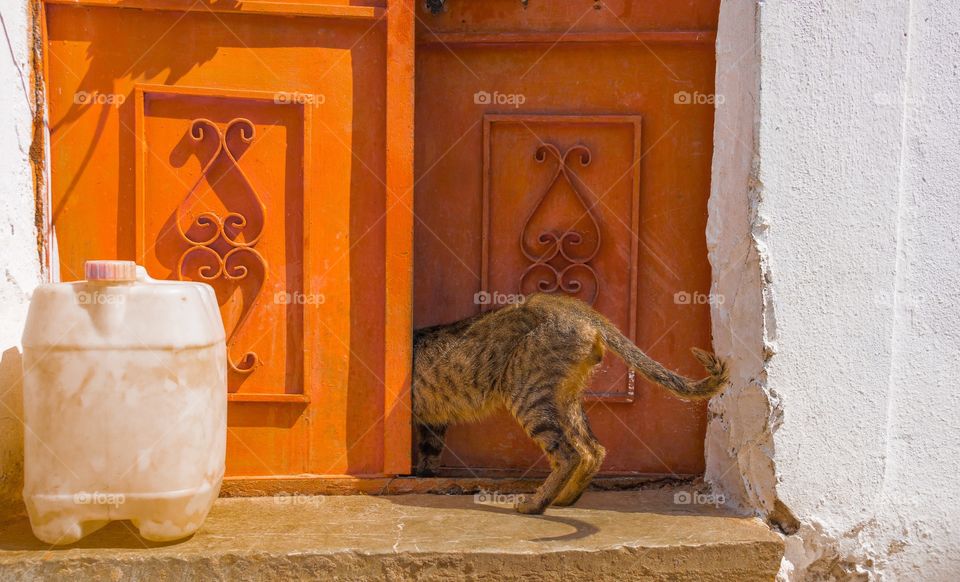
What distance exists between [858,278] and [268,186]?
2.94m

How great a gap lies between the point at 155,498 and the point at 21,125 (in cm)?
194

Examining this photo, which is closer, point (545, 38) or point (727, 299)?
point (727, 299)

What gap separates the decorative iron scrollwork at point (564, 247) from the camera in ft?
13.9

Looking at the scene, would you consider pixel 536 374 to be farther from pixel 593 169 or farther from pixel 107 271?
pixel 107 271

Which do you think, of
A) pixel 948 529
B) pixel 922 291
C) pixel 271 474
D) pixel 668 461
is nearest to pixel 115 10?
pixel 271 474

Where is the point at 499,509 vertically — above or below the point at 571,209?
below

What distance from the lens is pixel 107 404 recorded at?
10.2 ft

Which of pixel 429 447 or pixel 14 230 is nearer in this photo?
pixel 14 230

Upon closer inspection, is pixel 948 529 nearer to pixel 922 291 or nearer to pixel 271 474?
pixel 922 291

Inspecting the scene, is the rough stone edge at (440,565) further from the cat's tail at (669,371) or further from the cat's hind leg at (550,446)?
the cat's tail at (669,371)

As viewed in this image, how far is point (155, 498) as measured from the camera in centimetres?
313

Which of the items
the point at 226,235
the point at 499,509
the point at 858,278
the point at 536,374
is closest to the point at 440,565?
the point at 499,509

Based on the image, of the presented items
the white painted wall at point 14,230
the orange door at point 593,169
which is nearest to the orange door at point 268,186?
the white painted wall at point 14,230

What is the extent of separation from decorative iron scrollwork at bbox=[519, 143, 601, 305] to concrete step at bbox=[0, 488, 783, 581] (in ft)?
4.08
